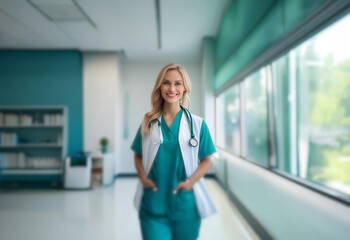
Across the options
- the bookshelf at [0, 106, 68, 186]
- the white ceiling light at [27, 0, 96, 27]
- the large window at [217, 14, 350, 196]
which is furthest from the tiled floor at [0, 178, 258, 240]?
the white ceiling light at [27, 0, 96, 27]

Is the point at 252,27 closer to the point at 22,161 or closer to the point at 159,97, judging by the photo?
the point at 159,97

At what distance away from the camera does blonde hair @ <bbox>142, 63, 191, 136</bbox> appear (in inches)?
27.7

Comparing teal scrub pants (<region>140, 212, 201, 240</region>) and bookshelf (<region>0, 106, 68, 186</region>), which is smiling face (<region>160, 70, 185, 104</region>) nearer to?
teal scrub pants (<region>140, 212, 201, 240</region>)

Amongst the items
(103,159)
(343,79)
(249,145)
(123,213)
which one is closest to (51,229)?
(123,213)

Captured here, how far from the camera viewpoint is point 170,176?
0.75m

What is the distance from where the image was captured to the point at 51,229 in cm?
278

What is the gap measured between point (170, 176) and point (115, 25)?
9.45 feet

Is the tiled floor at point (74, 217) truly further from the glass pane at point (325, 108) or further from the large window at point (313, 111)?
the glass pane at point (325, 108)

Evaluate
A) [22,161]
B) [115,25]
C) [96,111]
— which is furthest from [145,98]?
[22,161]

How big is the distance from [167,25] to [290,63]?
4.11 feet

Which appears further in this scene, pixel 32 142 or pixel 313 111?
pixel 32 142

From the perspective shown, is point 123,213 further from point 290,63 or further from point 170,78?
point 170,78

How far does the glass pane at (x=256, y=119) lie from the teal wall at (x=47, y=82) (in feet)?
11.3

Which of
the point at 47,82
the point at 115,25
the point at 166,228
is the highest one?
the point at 115,25
